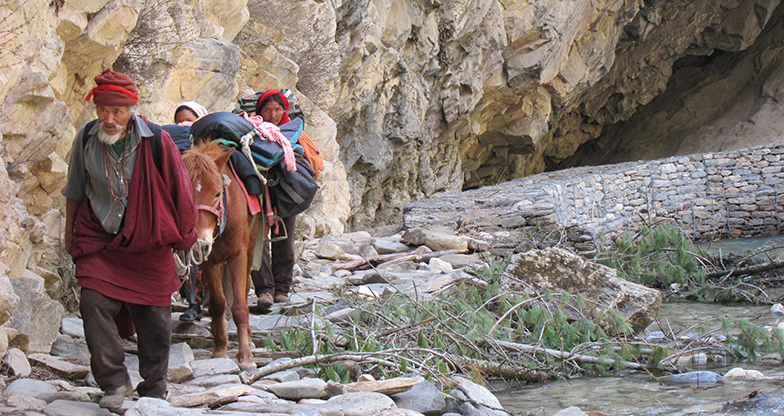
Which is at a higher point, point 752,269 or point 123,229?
point 123,229

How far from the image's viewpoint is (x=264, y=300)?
5184mm

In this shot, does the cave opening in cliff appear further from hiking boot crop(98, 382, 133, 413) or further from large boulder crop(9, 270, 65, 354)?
hiking boot crop(98, 382, 133, 413)

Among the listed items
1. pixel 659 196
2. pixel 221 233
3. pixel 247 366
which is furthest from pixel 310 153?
pixel 659 196

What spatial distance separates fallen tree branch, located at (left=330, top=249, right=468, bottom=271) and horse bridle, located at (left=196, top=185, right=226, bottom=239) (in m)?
3.75

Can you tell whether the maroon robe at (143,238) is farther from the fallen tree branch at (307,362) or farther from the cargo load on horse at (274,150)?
the cargo load on horse at (274,150)

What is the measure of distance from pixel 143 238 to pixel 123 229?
0.09 m

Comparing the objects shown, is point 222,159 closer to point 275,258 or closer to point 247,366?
point 247,366

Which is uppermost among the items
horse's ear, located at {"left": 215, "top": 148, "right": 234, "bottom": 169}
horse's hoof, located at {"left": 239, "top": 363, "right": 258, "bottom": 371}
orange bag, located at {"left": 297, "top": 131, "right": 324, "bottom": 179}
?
orange bag, located at {"left": 297, "top": 131, "right": 324, "bottom": 179}

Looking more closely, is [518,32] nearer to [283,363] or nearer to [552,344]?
[552,344]

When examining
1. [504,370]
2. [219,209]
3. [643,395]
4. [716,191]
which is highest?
[716,191]

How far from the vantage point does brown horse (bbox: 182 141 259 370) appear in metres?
3.53

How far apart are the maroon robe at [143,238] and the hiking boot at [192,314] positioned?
1.80m

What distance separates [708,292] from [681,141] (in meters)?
15.6

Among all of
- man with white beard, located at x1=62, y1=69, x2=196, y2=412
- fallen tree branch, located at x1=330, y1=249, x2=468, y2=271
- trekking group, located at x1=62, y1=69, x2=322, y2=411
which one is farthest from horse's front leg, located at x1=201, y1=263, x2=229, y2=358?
fallen tree branch, located at x1=330, y1=249, x2=468, y2=271
